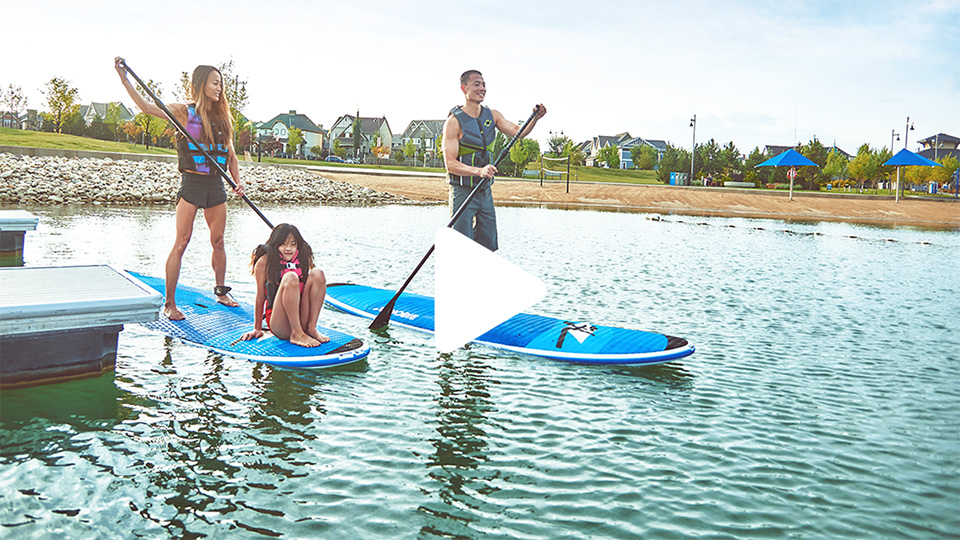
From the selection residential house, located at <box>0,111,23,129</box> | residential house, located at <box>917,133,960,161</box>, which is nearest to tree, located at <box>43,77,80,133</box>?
residential house, located at <box>0,111,23,129</box>

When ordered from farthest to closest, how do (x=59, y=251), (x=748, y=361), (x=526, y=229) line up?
(x=526, y=229) < (x=59, y=251) < (x=748, y=361)

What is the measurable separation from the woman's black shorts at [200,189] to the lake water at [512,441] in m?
1.56

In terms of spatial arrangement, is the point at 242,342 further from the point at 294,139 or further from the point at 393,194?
the point at 294,139

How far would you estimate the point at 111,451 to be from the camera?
4.73 meters

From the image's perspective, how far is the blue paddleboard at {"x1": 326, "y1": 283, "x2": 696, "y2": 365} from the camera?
7113mm

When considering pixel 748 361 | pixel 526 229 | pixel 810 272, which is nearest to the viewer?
pixel 748 361

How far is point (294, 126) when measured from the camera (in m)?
124

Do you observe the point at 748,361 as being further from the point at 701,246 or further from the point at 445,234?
the point at 701,246

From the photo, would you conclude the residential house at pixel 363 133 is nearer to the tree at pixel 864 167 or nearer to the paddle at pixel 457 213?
the tree at pixel 864 167

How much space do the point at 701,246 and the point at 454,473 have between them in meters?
17.6

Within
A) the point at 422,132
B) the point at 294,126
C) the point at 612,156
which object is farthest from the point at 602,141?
the point at 294,126

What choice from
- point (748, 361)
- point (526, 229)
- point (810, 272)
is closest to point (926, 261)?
point (810, 272)

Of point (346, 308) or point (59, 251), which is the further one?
point (59, 251)

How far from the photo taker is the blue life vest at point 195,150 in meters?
7.70
